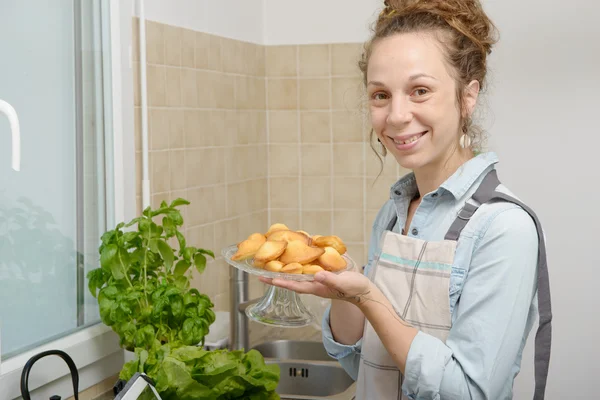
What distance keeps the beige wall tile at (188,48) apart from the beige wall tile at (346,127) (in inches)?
28.6

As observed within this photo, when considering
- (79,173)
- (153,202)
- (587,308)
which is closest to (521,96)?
(587,308)

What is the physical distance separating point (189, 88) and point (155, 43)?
0.23 metres

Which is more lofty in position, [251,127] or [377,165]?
[251,127]

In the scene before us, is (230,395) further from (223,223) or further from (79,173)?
(223,223)

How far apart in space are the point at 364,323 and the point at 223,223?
113 cm

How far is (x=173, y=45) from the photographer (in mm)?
2213

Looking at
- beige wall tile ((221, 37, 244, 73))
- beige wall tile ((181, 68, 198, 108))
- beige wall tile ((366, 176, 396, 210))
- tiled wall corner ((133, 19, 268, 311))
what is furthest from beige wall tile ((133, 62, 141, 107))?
beige wall tile ((366, 176, 396, 210))

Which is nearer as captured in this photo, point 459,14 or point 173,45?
point 459,14

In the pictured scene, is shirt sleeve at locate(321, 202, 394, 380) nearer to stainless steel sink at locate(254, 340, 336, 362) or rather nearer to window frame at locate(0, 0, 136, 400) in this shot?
window frame at locate(0, 0, 136, 400)

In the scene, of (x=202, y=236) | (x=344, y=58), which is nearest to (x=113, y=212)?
(x=202, y=236)

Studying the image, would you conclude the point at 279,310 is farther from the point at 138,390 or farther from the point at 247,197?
the point at 247,197

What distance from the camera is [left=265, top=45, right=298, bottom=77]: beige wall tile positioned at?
2912 millimetres

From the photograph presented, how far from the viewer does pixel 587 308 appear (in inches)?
107

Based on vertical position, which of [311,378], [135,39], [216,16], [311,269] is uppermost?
[216,16]
